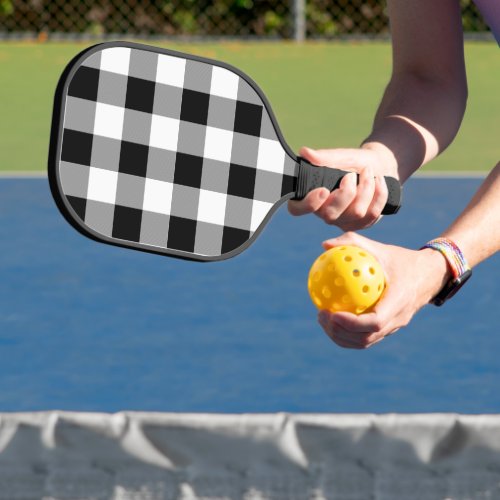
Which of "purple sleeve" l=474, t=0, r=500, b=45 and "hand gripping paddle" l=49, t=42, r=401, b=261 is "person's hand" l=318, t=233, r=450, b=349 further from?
"purple sleeve" l=474, t=0, r=500, b=45

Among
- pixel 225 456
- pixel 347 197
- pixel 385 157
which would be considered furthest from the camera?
pixel 385 157

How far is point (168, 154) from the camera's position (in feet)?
7.16

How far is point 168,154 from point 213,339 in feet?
8.43

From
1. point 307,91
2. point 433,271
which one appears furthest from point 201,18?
point 433,271

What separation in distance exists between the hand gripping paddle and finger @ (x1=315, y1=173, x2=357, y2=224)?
44 millimetres

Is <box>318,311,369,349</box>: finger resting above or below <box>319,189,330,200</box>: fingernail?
below

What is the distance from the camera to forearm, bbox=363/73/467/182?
7.85ft

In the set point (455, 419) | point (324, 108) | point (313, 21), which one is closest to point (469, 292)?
point (455, 419)

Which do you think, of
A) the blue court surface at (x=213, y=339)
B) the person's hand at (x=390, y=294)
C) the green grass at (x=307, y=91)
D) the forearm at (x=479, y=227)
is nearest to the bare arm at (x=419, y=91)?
the forearm at (x=479, y=227)

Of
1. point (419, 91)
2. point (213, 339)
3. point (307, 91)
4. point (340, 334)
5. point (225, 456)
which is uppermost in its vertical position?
point (419, 91)

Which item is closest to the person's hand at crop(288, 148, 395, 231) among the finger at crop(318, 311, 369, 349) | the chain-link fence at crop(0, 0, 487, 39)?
the finger at crop(318, 311, 369, 349)

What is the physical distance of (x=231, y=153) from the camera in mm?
2236

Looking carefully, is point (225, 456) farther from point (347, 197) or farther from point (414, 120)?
point (414, 120)

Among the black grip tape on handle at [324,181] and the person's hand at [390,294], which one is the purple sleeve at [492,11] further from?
the person's hand at [390,294]
